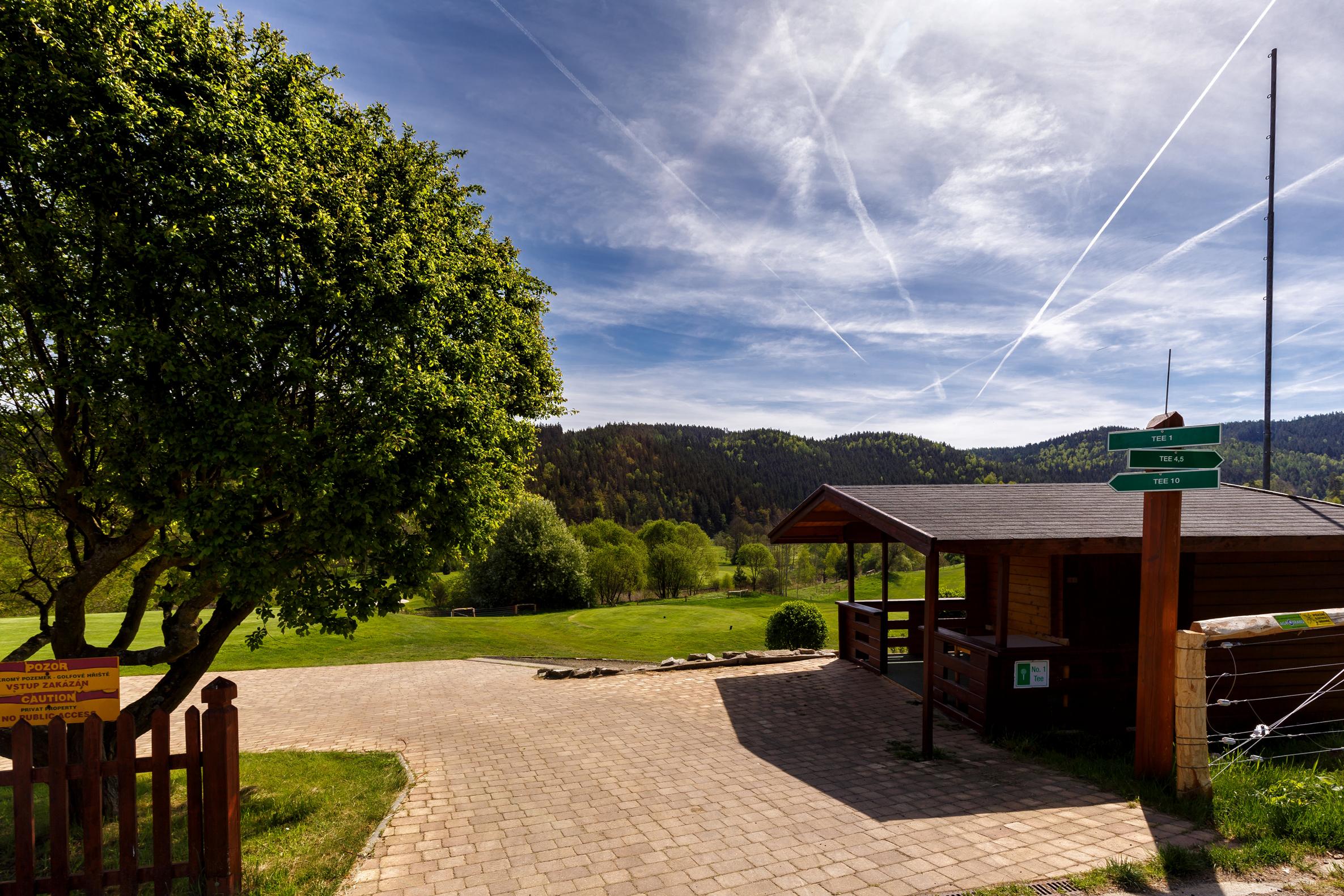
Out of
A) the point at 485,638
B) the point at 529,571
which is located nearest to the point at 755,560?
the point at 529,571

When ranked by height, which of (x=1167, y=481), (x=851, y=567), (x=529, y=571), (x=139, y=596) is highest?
(x=1167, y=481)

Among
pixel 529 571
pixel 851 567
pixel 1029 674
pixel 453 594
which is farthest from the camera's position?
pixel 453 594

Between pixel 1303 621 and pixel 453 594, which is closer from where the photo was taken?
pixel 1303 621

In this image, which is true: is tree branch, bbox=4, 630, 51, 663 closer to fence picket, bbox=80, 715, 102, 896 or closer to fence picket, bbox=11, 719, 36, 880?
fence picket, bbox=11, 719, 36, 880

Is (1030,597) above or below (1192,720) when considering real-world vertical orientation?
above

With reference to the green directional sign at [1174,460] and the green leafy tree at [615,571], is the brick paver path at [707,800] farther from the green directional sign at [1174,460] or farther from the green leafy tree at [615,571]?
the green leafy tree at [615,571]

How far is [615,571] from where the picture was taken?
5006 cm

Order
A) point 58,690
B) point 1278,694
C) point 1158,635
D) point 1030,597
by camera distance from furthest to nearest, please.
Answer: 1. point 1030,597
2. point 1278,694
3. point 1158,635
4. point 58,690

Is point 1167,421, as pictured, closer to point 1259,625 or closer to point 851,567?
point 1259,625

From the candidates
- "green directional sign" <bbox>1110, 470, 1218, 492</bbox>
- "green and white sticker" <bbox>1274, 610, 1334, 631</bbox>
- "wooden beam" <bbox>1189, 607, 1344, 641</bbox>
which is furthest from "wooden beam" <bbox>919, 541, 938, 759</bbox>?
"green and white sticker" <bbox>1274, 610, 1334, 631</bbox>

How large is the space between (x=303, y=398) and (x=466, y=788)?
476cm

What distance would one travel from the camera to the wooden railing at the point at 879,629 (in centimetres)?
1271

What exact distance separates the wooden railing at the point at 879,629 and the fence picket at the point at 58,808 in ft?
37.9

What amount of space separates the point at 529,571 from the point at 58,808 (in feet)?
120
